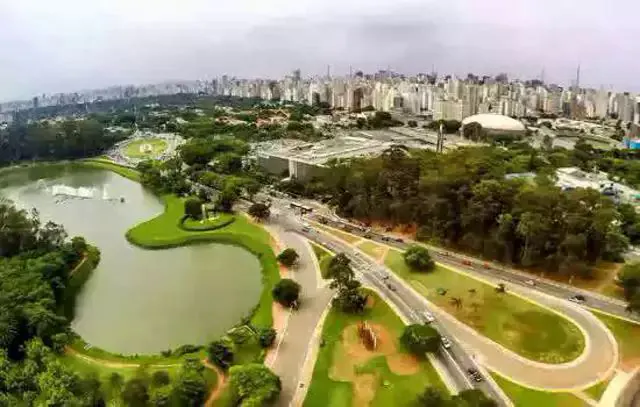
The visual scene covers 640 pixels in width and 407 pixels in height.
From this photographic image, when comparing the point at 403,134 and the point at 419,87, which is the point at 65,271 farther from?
the point at 419,87

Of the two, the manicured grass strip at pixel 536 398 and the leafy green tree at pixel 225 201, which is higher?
the leafy green tree at pixel 225 201

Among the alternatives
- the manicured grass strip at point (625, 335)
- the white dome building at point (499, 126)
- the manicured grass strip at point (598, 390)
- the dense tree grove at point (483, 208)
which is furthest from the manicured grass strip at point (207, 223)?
the white dome building at point (499, 126)

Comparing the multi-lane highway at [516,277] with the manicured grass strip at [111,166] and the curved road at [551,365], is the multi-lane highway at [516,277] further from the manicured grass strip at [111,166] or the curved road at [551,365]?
the manicured grass strip at [111,166]

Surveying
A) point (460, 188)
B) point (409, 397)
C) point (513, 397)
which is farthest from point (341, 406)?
point (460, 188)

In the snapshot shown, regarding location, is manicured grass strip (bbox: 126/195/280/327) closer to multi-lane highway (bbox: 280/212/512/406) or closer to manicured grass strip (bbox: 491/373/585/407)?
multi-lane highway (bbox: 280/212/512/406)

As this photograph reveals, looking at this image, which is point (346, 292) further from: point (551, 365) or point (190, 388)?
point (551, 365)

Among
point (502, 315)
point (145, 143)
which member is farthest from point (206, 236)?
point (145, 143)
